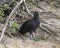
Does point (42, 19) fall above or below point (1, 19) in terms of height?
below

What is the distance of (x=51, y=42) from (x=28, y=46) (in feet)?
2.43

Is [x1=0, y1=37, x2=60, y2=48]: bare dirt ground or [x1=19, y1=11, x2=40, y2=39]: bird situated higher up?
[x1=19, y1=11, x2=40, y2=39]: bird

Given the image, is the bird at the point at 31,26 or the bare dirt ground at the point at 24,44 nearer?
the bare dirt ground at the point at 24,44

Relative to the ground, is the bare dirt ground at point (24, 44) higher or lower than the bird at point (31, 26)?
lower

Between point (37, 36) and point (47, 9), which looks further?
point (47, 9)

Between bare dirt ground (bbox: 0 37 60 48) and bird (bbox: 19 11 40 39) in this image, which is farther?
bird (bbox: 19 11 40 39)

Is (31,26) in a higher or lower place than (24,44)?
higher

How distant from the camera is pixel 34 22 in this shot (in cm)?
653

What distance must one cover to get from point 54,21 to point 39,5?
1.35 metres

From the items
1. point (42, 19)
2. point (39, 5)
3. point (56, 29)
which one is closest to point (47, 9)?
point (39, 5)

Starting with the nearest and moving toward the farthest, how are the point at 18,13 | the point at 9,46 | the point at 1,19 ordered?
the point at 9,46 < the point at 1,19 < the point at 18,13

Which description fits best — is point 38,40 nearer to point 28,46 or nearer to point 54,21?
point 28,46

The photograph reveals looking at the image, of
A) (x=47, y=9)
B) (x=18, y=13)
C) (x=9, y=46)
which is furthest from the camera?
(x=47, y=9)

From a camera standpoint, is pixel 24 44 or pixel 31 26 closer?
pixel 24 44
